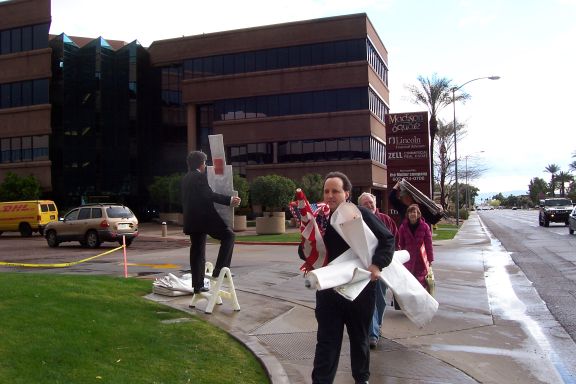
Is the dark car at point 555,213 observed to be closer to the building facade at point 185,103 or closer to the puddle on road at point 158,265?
the building facade at point 185,103

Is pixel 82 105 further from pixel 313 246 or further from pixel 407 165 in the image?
pixel 313 246

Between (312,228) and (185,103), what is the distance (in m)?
44.7

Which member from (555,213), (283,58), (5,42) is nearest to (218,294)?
(555,213)

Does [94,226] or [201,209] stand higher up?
[201,209]

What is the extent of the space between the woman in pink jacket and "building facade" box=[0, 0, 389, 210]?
34170 millimetres

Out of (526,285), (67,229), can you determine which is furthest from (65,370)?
(67,229)

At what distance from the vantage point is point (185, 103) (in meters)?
47.2

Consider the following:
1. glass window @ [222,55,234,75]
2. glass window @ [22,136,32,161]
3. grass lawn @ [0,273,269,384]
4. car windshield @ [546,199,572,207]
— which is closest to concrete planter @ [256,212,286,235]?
car windshield @ [546,199,572,207]

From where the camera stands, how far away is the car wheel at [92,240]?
20906 mm

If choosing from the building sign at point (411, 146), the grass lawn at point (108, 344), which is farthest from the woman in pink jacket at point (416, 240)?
the building sign at point (411, 146)

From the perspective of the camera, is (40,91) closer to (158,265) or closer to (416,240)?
(158,265)

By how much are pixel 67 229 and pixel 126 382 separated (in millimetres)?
18826

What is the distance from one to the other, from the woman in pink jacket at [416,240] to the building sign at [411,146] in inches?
492

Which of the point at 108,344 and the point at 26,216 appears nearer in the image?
the point at 108,344
